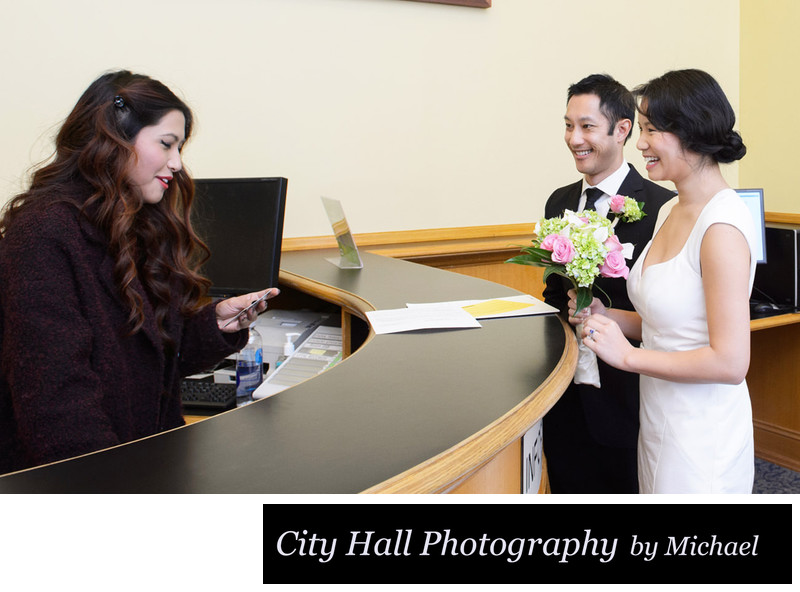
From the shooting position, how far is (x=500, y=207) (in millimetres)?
4598

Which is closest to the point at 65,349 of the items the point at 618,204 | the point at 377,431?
the point at 377,431

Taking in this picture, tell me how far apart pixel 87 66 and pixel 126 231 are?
212 centimetres

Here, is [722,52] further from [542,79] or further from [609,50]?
[542,79]

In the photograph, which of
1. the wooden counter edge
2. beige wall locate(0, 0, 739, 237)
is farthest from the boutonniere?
beige wall locate(0, 0, 739, 237)

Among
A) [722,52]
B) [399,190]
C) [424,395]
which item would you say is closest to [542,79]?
[399,190]

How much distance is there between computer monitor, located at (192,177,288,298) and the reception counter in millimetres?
917

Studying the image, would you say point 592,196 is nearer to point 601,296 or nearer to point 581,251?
point 601,296

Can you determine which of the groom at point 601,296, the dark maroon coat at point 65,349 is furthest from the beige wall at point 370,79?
the dark maroon coat at point 65,349

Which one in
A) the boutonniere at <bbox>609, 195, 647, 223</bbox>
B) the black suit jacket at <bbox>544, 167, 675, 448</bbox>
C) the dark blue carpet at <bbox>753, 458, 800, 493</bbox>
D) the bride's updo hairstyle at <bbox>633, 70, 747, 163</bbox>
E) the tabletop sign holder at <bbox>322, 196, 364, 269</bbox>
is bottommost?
the dark blue carpet at <bbox>753, 458, 800, 493</bbox>

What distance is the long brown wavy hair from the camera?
5.00ft

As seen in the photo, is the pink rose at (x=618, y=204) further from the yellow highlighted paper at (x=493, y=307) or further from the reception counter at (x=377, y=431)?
the reception counter at (x=377, y=431)

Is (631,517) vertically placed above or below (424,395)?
below

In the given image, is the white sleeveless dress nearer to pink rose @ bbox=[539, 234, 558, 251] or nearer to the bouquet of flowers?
the bouquet of flowers

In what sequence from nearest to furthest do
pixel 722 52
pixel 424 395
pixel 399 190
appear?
pixel 424 395
pixel 399 190
pixel 722 52
